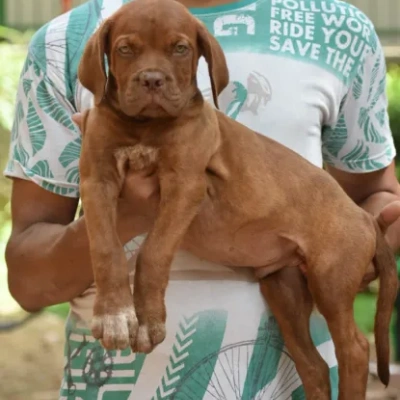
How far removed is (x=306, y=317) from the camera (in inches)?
102

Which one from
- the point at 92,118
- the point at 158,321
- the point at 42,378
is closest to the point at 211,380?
the point at 158,321

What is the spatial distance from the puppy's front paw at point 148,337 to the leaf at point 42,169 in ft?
2.29

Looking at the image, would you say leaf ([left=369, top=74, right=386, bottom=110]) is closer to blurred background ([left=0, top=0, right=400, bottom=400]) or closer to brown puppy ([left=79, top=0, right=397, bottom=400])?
brown puppy ([left=79, top=0, right=397, bottom=400])

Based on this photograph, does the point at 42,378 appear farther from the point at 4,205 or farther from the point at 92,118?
the point at 92,118

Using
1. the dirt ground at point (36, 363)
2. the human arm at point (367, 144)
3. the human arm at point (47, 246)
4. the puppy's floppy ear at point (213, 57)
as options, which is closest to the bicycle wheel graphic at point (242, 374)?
the human arm at point (47, 246)

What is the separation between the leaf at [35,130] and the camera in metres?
2.67

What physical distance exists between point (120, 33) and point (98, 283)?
509 mm

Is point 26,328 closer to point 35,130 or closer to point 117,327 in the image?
point 35,130

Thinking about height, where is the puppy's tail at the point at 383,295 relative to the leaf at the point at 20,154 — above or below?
below

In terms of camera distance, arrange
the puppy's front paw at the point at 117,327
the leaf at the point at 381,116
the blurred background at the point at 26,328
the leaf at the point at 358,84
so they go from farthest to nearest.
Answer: the blurred background at the point at 26,328, the leaf at the point at 381,116, the leaf at the point at 358,84, the puppy's front paw at the point at 117,327

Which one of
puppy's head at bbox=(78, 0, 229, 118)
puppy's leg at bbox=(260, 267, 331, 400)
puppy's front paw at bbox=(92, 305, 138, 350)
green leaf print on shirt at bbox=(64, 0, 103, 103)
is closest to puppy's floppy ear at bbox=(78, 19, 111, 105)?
puppy's head at bbox=(78, 0, 229, 118)

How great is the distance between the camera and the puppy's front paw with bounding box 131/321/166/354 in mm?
2078

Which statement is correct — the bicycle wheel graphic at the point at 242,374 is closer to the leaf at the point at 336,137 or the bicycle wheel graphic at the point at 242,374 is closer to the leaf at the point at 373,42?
the leaf at the point at 336,137

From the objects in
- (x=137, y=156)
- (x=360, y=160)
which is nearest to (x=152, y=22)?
(x=137, y=156)
